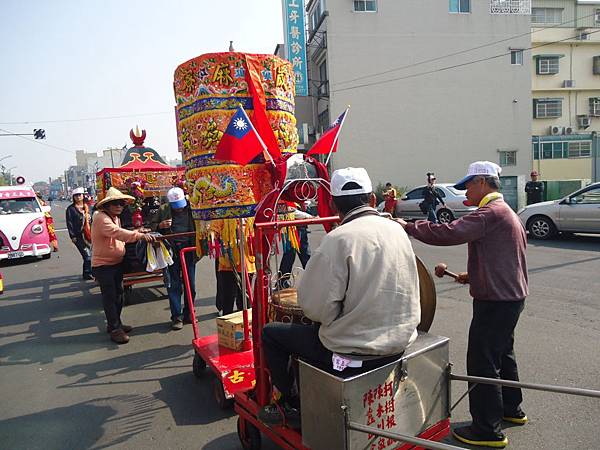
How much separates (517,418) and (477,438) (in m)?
0.46

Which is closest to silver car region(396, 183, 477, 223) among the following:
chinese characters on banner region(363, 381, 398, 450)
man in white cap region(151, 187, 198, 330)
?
man in white cap region(151, 187, 198, 330)

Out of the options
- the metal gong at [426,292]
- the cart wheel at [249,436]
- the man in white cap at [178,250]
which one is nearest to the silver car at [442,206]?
the man in white cap at [178,250]

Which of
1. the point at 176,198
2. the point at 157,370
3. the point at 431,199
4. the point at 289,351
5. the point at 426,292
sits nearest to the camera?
the point at 289,351

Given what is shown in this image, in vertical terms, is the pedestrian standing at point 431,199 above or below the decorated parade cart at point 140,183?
below

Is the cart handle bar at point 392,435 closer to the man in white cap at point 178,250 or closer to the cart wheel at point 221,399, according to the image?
the cart wheel at point 221,399

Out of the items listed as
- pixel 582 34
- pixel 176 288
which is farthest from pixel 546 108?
pixel 176 288

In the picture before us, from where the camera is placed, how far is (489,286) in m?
3.09

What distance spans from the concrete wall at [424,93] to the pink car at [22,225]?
577 inches

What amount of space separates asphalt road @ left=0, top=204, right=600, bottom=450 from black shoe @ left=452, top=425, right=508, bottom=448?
104 millimetres

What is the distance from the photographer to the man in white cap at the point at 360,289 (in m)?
2.29

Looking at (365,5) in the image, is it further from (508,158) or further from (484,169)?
(484,169)

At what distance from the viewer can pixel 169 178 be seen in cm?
890

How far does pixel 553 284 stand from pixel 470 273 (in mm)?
4933

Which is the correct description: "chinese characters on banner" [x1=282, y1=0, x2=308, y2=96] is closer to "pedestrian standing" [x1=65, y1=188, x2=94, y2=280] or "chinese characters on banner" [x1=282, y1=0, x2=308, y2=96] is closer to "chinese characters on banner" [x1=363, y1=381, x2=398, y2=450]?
"pedestrian standing" [x1=65, y1=188, x2=94, y2=280]
